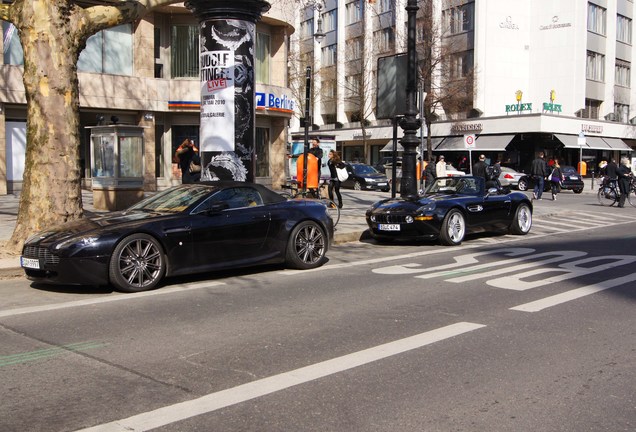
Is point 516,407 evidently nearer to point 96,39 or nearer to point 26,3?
point 26,3

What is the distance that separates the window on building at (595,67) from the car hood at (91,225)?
160ft

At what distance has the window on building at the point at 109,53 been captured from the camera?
2538 centimetres

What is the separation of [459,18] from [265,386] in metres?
50.8

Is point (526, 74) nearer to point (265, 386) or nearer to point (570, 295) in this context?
point (570, 295)

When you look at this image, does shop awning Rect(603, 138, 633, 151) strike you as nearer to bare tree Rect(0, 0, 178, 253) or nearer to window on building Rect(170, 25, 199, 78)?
window on building Rect(170, 25, 199, 78)

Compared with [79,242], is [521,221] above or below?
below

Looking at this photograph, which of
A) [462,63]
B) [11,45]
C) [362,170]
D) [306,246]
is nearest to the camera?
[306,246]

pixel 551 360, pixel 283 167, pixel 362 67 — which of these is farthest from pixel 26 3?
pixel 362 67

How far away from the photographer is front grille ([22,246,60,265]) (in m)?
7.89

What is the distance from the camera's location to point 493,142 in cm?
4844

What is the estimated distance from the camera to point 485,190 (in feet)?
45.0

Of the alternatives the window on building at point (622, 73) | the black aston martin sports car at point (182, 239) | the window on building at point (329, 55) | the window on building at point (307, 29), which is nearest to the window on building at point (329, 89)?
the window on building at point (329, 55)

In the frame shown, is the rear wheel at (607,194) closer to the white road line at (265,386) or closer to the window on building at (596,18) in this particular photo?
the white road line at (265,386)

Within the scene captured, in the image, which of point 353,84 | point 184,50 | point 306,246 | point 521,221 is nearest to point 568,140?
point 353,84
